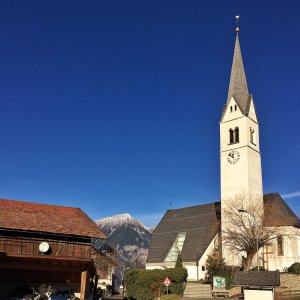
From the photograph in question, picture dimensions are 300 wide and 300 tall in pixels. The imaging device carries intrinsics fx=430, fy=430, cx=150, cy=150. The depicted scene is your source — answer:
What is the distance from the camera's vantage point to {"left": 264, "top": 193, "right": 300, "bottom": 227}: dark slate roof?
52250 mm

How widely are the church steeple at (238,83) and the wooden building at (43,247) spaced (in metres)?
32.0

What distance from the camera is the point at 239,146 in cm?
5775

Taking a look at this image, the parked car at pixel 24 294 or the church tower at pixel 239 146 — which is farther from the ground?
the church tower at pixel 239 146

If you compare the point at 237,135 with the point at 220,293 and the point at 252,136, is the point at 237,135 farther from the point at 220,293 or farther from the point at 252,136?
the point at 220,293

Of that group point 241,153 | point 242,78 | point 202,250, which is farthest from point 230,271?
point 242,78

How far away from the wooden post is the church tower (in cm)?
2634

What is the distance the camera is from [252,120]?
60469 mm

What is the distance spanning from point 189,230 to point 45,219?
31.3 meters

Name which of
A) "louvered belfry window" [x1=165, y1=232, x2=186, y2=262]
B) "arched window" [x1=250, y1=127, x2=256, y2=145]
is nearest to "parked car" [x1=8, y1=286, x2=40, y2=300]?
"louvered belfry window" [x1=165, y1=232, x2=186, y2=262]

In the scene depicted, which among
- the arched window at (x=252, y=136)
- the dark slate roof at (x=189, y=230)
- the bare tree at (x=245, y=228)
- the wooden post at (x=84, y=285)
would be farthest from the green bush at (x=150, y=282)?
the arched window at (x=252, y=136)

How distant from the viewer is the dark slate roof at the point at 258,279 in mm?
30094

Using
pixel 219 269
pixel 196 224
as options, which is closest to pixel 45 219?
pixel 219 269

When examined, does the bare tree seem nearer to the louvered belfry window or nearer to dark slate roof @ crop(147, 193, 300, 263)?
dark slate roof @ crop(147, 193, 300, 263)

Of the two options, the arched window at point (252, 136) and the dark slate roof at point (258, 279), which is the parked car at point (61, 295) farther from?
the arched window at point (252, 136)
